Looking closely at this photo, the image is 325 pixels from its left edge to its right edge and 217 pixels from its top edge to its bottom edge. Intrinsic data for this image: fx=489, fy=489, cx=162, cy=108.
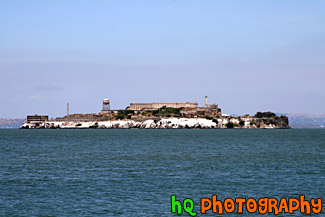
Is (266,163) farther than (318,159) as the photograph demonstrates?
No

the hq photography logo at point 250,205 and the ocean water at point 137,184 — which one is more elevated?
the ocean water at point 137,184

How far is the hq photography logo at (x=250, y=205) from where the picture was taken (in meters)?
33.9

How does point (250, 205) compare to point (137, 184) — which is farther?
point (137, 184)

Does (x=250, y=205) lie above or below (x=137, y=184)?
below

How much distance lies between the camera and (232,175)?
2034 inches

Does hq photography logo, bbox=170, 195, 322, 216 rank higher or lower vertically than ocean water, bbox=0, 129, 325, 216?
lower

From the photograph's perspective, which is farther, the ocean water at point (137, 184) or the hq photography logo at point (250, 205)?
the ocean water at point (137, 184)

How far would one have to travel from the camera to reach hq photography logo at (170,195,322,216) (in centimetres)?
3394

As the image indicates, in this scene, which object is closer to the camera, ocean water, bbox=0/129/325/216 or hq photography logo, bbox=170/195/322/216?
hq photography logo, bbox=170/195/322/216

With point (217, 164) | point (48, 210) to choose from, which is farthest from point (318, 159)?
point (48, 210)

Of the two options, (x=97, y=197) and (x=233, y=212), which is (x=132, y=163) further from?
(x=233, y=212)

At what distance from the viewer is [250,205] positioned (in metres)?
35.4

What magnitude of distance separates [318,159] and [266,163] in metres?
11.7

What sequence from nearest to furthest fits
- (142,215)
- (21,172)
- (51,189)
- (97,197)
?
(142,215) → (97,197) → (51,189) → (21,172)
